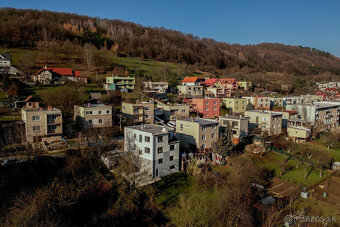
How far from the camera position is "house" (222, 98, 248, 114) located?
41156 millimetres

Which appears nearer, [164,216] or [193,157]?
[164,216]

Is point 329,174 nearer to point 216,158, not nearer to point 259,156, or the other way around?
point 259,156

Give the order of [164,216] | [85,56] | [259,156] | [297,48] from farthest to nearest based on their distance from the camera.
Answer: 1. [297,48]
2. [85,56]
3. [259,156]
4. [164,216]

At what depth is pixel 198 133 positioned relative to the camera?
24.3 metres

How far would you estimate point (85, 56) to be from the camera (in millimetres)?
62688

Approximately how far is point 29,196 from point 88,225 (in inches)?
149

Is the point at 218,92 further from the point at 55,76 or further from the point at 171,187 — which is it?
the point at 171,187

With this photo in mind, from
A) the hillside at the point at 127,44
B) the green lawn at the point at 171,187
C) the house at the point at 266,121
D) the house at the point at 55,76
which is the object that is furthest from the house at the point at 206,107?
the hillside at the point at 127,44

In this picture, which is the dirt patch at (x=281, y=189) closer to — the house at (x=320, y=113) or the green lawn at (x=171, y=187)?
the green lawn at (x=171, y=187)

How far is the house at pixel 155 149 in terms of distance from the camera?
20078 millimetres

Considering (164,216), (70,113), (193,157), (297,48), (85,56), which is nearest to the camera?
(164,216)

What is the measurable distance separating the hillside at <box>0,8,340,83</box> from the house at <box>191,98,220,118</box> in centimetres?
2947

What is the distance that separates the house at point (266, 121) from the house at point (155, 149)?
570 inches

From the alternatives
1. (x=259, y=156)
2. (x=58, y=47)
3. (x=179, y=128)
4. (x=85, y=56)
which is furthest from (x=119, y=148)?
(x=58, y=47)
